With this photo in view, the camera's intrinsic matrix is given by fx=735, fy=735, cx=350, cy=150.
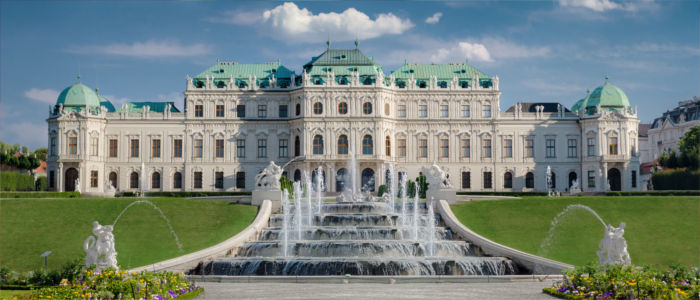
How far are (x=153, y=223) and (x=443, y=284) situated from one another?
20.2 meters

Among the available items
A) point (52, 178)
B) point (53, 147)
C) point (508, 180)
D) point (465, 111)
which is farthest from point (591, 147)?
point (53, 147)

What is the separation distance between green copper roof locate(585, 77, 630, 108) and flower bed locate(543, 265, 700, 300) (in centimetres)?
5423

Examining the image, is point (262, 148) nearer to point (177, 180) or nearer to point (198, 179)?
point (198, 179)

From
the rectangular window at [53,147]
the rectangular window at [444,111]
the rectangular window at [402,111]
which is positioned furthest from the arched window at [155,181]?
the rectangular window at [444,111]

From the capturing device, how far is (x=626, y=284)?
22.7m

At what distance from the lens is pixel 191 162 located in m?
78.8

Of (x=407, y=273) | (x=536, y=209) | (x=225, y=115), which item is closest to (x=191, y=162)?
(x=225, y=115)

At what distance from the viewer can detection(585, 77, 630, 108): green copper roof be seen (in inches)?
3066

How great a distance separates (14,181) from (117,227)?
126 ft

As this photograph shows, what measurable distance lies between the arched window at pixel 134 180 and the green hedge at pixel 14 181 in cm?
1023

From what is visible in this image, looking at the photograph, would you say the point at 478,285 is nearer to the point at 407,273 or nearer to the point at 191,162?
the point at 407,273

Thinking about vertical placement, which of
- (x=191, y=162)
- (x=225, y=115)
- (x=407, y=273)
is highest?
(x=225, y=115)

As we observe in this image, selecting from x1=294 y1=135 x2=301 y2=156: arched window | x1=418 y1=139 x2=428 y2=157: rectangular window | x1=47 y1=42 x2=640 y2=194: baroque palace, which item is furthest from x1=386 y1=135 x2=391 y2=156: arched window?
x1=294 y1=135 x2=301 y2=156: arched window

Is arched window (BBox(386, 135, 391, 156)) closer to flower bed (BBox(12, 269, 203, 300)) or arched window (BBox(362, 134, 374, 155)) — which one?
arched window (BBox(362, 134, 374, 155))
